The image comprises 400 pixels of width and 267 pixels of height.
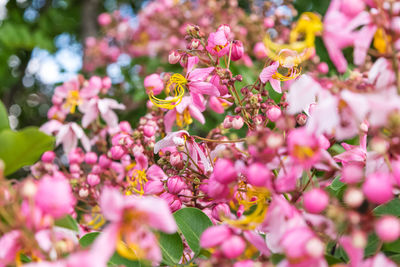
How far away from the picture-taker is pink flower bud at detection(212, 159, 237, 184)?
60 cm

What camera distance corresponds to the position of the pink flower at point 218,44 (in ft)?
2.70

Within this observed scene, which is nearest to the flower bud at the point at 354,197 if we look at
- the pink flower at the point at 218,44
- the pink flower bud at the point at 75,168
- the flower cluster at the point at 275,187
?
the flower cluster at the point at 275,187

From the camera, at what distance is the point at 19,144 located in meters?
0.64

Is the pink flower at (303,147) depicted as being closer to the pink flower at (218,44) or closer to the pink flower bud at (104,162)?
the pink flower at (218,44)

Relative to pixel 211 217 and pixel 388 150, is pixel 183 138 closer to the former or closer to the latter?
pixel 211 217

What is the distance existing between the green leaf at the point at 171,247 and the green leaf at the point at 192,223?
0.09 feet

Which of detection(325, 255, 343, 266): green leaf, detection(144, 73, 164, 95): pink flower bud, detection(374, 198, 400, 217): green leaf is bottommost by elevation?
detection(374, 198, 400, 217): green leaf

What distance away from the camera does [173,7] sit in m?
2.32

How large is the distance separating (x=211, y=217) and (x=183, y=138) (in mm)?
172

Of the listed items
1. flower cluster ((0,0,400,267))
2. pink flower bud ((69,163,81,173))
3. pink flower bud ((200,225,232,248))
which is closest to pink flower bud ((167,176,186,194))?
flower cluster ((0,0,400,267))

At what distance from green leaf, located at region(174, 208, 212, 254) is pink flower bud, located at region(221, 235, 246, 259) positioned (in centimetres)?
21

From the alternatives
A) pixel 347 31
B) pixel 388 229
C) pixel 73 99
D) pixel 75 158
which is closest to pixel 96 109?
pixel 73 99

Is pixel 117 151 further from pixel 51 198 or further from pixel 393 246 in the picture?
pixel 393 246

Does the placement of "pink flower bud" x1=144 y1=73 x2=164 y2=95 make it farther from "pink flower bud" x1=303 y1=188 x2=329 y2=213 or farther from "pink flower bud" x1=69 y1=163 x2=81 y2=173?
"pink flower bud" x1=303 y1=188 x2=329 y2=213
